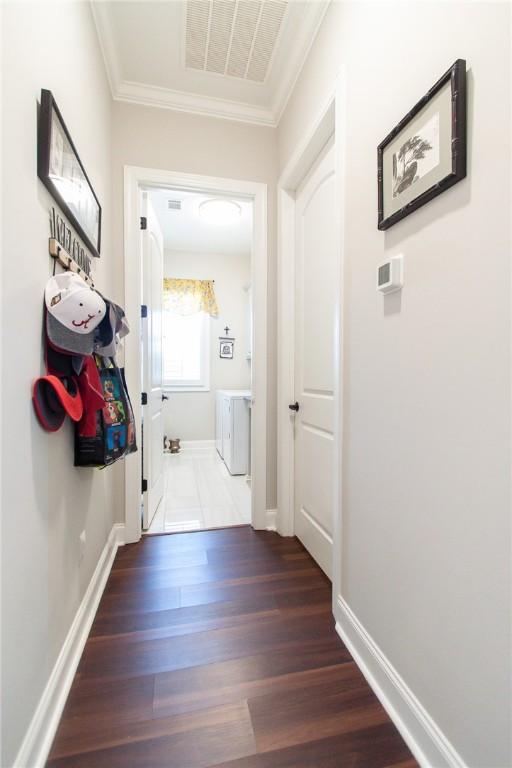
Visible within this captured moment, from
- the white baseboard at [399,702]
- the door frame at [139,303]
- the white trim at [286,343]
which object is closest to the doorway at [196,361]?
the door frame at [139,303]

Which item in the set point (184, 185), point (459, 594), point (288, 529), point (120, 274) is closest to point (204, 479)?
point (288, 529)

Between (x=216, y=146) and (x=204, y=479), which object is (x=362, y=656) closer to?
(x=204, y=479)

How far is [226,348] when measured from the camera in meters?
4.80

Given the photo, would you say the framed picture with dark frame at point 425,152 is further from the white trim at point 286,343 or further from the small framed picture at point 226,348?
Answer: the small framed picture at point 226,348

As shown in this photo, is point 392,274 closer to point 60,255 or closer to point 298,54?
point 60,255

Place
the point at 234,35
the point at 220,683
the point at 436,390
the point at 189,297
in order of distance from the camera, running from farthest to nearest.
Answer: the point at 189,297, the point at 234,35, the point at 220,683, the point at 436,390

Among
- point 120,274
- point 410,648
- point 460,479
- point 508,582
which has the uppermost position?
point 120,274

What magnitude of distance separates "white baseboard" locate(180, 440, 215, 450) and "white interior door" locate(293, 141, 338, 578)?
2.77m

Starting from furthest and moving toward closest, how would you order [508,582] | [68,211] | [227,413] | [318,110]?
1. [227,413]
2. [318,110]
3. [68,211]
4. [508,582]

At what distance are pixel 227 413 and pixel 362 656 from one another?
2726 mm

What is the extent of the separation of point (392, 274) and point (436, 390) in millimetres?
390

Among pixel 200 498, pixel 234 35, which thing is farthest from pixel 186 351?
pixel 234 35

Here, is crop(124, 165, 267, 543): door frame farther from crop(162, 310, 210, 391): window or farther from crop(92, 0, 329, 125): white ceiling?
crop(162, 310, 210, 391): window

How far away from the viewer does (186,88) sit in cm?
201
